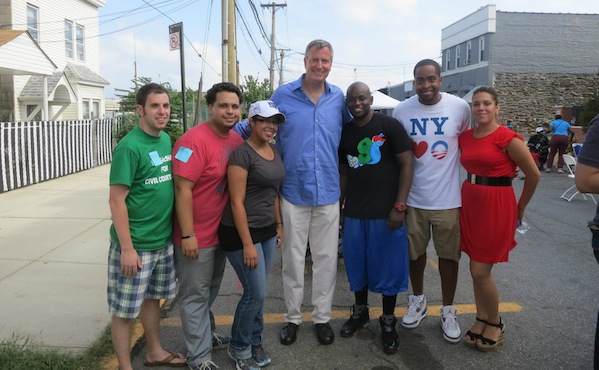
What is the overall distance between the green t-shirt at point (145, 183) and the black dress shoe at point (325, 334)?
4.72ft

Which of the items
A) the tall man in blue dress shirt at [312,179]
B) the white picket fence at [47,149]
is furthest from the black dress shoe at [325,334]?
the white picket fence at [47,149]

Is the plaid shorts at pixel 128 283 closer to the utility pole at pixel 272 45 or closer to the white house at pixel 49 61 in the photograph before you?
the white house at pixel 49 61

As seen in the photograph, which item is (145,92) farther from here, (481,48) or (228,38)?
(481,48)

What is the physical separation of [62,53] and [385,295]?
18.1 meters

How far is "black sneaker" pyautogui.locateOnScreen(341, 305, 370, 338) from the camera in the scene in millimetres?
3629

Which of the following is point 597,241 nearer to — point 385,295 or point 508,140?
point 508,140

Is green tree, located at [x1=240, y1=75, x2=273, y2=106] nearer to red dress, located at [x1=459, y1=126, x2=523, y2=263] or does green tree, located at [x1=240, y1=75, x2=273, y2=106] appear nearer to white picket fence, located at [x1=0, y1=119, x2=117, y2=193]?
white picket fence, located at [x1=0, y1=119, x2=117, y2=193]

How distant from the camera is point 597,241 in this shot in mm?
2453

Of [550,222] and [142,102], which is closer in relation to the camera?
[142,102]

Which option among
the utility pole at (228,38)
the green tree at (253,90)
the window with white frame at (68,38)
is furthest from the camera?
the green tree at (253,90)

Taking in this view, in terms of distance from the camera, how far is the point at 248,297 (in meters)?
3.01

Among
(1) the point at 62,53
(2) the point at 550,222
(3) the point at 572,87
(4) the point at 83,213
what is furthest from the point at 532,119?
A: (4) the point at 83,213

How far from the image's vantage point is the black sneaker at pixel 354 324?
3629 millimetres

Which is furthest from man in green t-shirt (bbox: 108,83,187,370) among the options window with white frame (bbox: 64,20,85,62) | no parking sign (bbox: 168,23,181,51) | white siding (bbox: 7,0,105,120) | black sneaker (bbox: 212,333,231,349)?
window with white frame (bbox: 64,20,85,62)
